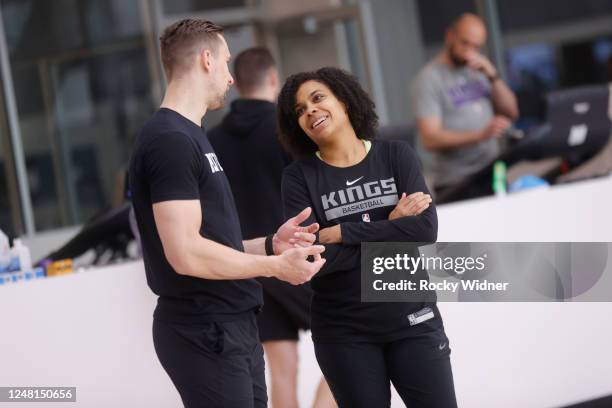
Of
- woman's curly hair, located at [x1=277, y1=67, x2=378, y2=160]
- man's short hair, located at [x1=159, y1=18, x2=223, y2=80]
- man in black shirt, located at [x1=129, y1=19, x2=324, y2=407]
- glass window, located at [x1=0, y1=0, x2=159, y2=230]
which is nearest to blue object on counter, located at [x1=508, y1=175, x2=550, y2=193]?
woman's curly hair, located at [x1=277, y1=67, x2=378, y2=160]

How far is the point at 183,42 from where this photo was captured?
2486 millimetres

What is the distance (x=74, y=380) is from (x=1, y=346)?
29 centimetres

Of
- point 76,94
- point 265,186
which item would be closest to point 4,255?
point 265,186

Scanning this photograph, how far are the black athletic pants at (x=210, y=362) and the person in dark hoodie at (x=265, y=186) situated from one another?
1.25 meters

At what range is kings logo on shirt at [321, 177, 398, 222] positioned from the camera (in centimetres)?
274

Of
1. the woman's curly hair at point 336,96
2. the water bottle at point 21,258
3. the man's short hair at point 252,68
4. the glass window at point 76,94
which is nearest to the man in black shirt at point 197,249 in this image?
the woman's curly hair at point 336,96

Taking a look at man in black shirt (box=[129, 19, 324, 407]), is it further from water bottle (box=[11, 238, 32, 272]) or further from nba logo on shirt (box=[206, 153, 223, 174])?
water bottle (box=[11, 238, 32, 272])

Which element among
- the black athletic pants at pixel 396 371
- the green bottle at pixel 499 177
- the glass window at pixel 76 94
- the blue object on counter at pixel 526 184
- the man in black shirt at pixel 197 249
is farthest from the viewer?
the glass window at pixel 76 94

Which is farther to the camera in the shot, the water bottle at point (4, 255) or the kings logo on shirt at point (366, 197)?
the water bottle at point (4, 255)

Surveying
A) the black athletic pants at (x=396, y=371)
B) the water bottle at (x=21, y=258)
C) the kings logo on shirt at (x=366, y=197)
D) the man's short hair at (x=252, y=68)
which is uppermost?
the man's short hair at (x=252, y=68)

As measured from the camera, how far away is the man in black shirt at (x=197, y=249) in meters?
2.32

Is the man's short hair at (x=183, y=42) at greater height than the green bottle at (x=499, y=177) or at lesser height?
greater

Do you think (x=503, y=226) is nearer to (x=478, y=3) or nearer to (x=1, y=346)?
(x=1, y=346)

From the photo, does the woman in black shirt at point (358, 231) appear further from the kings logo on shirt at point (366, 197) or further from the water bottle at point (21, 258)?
the water bottle at point (21, 258)
